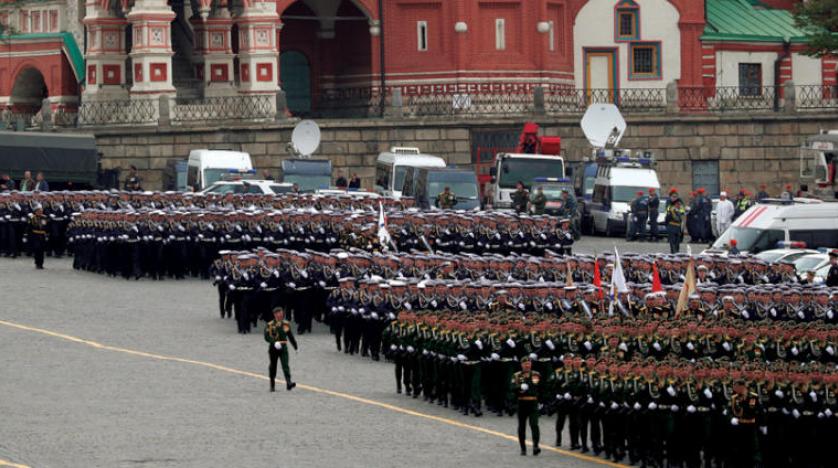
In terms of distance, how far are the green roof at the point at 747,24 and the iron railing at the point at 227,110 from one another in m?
16.0

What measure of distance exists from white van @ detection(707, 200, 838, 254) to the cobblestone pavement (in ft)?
31.5

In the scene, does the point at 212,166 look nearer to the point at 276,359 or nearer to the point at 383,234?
the point at 383,234

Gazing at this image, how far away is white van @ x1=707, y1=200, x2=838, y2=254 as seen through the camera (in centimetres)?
4006

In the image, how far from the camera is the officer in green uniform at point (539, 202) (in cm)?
4852

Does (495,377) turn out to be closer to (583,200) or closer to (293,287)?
(293,287)

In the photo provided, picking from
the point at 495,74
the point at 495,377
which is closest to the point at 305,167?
the point at 495,74

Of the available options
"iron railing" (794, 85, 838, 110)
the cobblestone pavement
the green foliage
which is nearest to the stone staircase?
"iron railing" (794, 85, 838, 110)

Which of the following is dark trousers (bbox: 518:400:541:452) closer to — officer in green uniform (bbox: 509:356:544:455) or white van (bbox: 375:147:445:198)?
officer in green uniform (bbox: 509:356:544:455)

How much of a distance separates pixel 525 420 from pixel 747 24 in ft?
153

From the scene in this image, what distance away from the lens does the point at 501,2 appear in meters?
63.4

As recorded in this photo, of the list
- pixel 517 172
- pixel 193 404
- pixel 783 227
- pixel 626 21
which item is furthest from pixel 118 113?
pixel 193 404

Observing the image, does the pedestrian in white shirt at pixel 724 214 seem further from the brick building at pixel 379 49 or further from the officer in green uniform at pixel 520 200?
the brick building at pixel 379 49

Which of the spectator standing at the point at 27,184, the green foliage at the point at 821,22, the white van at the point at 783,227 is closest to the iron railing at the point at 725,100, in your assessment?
the green foliage at the point at 821,22

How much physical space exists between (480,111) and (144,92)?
9.35 m
